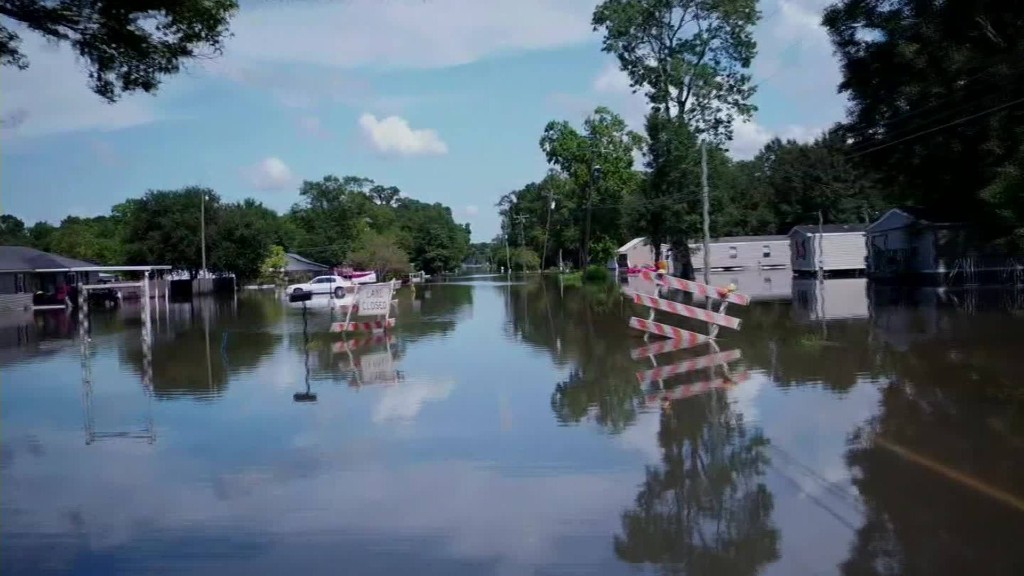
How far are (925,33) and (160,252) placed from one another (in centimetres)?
4924

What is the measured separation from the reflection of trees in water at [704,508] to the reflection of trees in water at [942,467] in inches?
27.5

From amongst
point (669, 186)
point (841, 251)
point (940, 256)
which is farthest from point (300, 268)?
point (940, 256)

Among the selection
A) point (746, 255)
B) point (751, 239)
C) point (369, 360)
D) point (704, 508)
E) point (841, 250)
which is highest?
point (751, 239)

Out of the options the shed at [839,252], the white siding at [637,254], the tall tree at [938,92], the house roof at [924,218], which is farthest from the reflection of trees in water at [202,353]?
the white siding at [637,254]

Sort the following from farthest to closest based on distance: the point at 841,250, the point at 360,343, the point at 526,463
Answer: the point at 841,250 → the point at 360,343 → the point at 526,463

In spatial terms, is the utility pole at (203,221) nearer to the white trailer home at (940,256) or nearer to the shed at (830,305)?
the shed at (830,305)

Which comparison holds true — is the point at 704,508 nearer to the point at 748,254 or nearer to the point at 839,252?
the point at 839,252

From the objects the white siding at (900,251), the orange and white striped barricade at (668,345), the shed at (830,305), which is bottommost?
the orange and white striped barricade at (668,345)

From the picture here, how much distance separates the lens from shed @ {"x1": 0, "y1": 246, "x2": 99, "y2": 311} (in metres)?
43.3

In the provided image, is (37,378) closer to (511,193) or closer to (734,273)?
(734,273)

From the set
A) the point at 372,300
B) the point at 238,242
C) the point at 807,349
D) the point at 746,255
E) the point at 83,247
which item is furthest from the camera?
the point at 83,247

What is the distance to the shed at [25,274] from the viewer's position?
1704 inches

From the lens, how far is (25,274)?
4681 centimetres

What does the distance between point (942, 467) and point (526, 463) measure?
364cm
